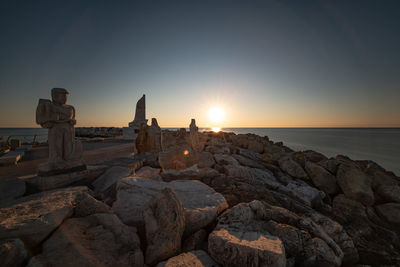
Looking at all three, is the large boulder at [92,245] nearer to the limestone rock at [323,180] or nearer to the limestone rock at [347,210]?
the limestone rock at [347,210]

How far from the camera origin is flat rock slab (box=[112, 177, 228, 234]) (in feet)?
7.22

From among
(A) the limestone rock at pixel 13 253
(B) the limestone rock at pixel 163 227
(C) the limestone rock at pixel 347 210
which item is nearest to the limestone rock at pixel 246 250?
(B) the limestone rock at pixel 163 227

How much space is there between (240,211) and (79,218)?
6.62 ft

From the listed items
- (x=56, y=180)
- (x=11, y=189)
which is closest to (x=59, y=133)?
(x=56, y=180)

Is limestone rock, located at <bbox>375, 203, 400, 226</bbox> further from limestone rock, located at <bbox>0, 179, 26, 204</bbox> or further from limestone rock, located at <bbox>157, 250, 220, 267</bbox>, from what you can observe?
limestone rock, located at <bbox>0, 179, 26, 204</bbox>

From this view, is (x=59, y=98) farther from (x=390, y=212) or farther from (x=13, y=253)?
(x=390, y=212)

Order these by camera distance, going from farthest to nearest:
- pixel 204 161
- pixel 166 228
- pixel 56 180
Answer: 1. pixel 204 161
2. pixel 56 180
3. pixel 166 228

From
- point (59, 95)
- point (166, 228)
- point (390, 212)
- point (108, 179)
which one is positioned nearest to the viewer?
point (166, 228)

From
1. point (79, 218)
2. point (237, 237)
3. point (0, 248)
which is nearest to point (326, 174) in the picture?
point (237, 237)

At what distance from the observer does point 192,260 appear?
5.31ft

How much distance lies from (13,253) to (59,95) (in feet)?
9.73

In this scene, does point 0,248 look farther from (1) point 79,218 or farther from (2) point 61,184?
(2) point 61,184

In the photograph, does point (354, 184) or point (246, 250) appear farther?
point (354, 184)

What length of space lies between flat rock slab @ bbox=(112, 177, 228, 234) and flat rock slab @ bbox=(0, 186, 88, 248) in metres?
0.65
